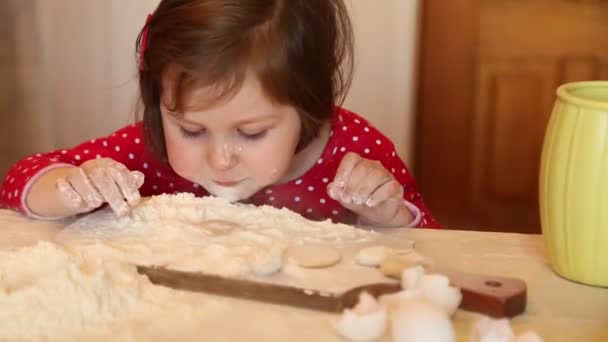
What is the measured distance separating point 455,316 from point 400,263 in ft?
0.27

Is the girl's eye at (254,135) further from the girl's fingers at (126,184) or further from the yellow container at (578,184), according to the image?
the yellow container at (578,184)

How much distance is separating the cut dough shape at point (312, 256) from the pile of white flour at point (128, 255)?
0.02 metres

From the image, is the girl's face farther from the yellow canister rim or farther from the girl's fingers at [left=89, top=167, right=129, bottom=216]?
the yellow canister rim

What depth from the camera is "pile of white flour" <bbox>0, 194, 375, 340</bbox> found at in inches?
28.9

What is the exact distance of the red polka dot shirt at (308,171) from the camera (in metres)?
1.22

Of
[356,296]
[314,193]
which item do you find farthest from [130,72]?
[356,296]

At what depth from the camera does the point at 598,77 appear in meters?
2.28

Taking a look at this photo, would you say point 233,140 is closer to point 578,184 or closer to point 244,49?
point 244,49

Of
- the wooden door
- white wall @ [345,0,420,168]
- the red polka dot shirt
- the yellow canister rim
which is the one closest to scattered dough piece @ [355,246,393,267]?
the yellow canister rim

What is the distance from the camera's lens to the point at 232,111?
3.25ft

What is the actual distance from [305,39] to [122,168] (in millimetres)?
274

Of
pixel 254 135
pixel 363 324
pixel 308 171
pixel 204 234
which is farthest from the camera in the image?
pixel 308 171

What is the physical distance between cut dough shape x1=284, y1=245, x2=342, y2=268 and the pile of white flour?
0.05 feet

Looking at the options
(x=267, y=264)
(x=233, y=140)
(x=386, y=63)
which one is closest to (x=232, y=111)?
(x=233, y=140)
